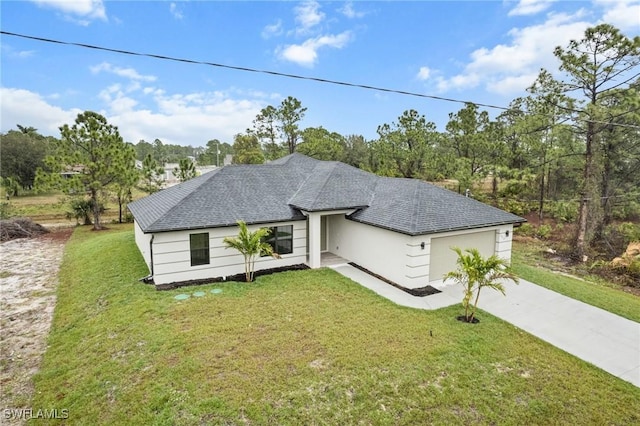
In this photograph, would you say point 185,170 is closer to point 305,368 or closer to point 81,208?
point 81,208

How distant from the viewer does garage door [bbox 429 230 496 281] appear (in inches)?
424

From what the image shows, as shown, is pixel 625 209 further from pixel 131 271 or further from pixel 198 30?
pixel 131 271

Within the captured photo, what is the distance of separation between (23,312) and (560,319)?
1414 cm

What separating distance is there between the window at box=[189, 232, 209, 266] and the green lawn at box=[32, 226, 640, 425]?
6.14 ft

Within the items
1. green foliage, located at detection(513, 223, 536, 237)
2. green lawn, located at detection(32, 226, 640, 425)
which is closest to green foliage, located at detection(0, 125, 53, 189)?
green lawn, located at detection(32, 226, 640, 425)

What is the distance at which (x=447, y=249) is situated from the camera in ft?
35.9

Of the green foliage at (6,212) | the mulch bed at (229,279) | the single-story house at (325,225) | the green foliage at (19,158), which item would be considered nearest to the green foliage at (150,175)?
the green foliage at (6,212)

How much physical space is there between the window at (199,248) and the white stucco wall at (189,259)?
0.12 m

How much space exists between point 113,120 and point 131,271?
13.3 meters

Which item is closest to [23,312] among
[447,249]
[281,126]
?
[447,249]

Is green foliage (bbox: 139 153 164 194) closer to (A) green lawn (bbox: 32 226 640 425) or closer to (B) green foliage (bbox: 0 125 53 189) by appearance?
(A) green lawn (bbox: 32 226 640 425)

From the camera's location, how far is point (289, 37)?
49.4 feet

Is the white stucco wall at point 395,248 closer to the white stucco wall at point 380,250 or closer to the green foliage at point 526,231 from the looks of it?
the white stucco wall at point 380,250

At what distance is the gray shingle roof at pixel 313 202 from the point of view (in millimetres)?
10719
